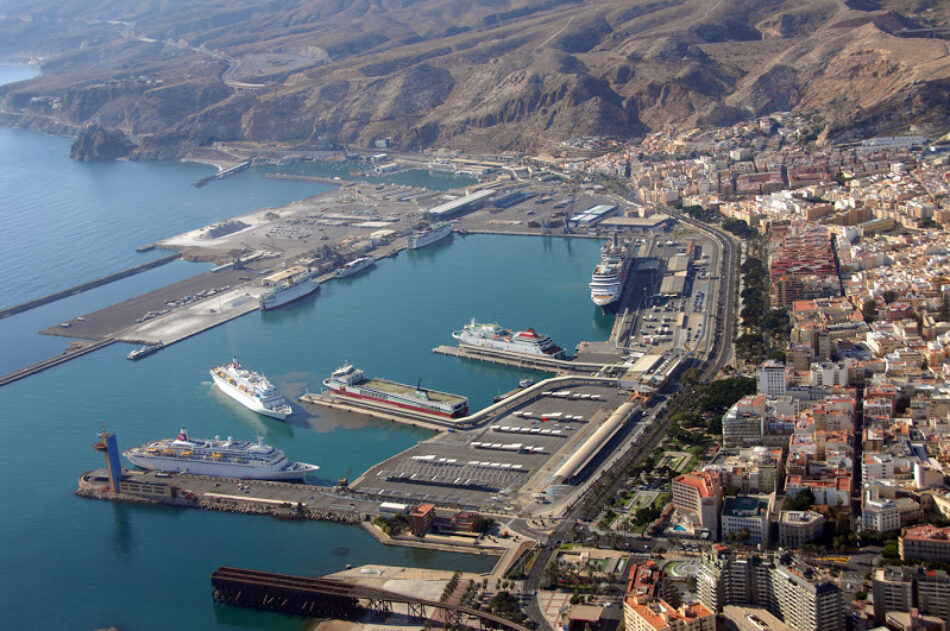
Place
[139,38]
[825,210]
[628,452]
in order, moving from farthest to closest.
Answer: [139,38]
[825,210]
[628,452]

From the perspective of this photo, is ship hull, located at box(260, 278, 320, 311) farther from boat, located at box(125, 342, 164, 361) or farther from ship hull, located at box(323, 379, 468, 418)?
ship hull, located at box(323, 379, 468, 418)

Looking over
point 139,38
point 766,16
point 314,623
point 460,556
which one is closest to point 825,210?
point 460,556

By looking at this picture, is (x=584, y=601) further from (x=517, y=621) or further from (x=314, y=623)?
(x=314, y=623)

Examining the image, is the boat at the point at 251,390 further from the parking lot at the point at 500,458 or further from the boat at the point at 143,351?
the parking lot at the point at 500,458

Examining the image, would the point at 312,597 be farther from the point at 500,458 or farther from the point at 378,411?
the point at 378,411

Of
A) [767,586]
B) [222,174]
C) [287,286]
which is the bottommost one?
[767,586]

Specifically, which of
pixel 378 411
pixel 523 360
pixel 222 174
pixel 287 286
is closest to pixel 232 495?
pixel 378 411
